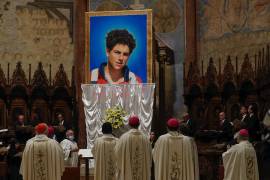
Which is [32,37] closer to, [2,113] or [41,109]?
[41,109]

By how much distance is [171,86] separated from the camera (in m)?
23.1

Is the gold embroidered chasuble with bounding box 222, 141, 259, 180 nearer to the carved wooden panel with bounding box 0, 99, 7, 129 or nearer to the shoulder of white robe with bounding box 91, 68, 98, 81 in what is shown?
the shoulder of white robe with bounding box 91, 68, 98, 81

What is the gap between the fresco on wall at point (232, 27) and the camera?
2044 cm

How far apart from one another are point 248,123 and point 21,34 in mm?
10916

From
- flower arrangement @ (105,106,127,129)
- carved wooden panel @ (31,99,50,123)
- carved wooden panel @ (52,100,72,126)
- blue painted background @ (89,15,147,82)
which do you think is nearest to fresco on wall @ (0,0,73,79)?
carved wooden panel @ (52,100,72,126)

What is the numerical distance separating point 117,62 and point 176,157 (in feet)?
30.2

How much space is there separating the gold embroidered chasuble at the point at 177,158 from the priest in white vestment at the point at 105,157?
4.87ft

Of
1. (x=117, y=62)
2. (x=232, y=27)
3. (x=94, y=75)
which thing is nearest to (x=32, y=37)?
(x=94, y=75)

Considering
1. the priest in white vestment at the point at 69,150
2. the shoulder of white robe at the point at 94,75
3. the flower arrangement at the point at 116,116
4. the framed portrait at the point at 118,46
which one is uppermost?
the framed portrait at the point at 118,46

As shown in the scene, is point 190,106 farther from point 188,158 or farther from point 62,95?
point 188,158

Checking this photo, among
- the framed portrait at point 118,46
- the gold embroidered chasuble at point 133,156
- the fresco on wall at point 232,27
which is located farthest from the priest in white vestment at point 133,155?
the fresco on wall at point 232,27

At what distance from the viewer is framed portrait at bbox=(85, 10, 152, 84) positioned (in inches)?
843

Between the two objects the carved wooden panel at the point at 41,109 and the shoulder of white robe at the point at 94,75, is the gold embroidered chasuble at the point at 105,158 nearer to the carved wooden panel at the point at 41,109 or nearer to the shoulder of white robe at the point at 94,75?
the shoulder of white robe at the point at 94,75

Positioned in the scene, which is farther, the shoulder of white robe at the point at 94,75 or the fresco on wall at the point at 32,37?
the fresco on wall at the point at 32,37
